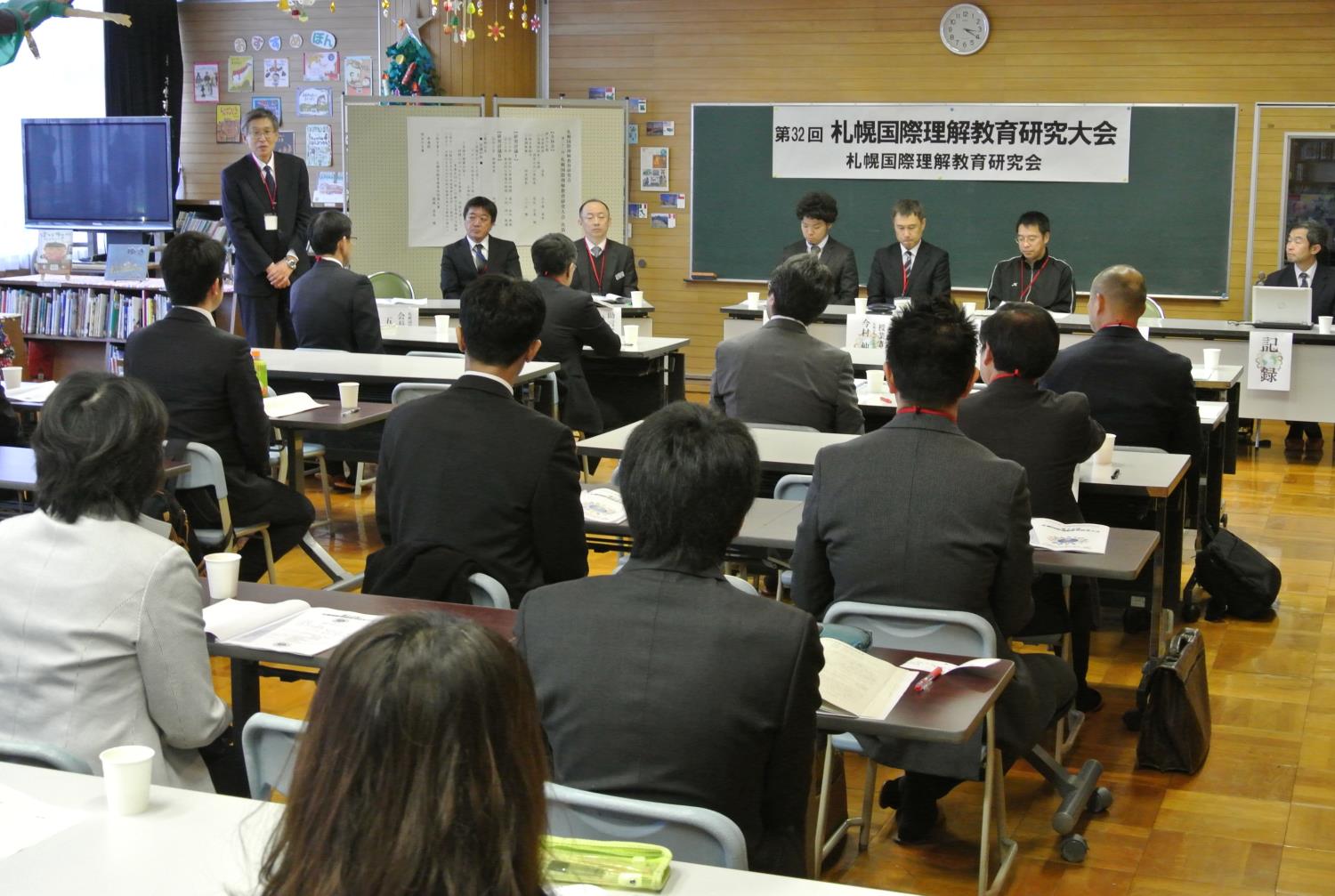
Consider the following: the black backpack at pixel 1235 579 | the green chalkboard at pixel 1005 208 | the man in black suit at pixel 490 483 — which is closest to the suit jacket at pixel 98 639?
Result: the man in black suit at pixel 490 483

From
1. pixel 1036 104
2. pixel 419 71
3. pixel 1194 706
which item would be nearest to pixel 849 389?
pixel 1194 706

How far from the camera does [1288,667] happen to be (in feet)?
15.5

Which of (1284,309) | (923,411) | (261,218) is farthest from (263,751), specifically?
(1284,309)

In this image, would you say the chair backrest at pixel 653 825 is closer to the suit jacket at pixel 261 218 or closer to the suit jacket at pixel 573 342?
the suit jacket at pixel 573 342

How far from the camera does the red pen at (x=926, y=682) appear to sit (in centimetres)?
238

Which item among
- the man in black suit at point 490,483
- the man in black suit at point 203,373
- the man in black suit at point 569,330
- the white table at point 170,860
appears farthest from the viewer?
the man in black suit at point 569,330

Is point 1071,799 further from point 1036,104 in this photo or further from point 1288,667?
point 1036,104

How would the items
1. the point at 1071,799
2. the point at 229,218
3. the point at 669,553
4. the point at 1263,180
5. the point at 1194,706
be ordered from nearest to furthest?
the point at 669,553 → the point at 1071,799 → the point at 1194,706 → the point at 229,218 → the point at 1263,180

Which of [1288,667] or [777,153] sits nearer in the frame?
A: [1288,667]

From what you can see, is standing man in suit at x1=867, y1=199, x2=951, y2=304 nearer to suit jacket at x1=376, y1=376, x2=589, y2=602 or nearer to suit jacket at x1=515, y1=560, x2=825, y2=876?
suit jacket at x1=376, y1=376, x2=589, y2=602

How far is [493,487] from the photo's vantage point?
3168 millimetres

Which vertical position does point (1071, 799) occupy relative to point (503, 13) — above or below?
below

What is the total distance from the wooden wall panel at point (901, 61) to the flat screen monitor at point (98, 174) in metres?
3.01

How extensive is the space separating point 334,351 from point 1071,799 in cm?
425
